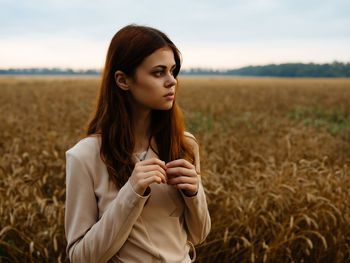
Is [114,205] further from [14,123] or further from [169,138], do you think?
[14,123]

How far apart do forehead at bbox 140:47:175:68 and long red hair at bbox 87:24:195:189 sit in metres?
0.02

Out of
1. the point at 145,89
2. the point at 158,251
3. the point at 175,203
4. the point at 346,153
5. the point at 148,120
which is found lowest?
the point at 346,153

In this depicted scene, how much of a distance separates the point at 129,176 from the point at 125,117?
243 millimetres

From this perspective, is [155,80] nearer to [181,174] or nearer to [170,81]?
[170,81]

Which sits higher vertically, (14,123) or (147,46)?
(147,46)

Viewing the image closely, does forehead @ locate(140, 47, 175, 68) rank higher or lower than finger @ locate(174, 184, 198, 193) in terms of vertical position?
higher

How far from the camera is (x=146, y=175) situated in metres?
1.26

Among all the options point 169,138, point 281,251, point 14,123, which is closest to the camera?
point 169,138

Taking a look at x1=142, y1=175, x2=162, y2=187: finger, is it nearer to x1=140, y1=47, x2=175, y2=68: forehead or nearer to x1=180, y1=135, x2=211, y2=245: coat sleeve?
x1=180, y1=135, x2=211, y2=245: coat sleeve

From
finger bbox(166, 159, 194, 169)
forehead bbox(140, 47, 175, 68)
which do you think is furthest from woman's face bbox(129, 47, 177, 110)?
finger bbox(166, 159, 194, 169)

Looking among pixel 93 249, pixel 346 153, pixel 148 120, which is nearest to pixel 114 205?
pixel 93 249

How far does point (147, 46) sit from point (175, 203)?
0.64 meters

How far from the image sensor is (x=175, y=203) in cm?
150

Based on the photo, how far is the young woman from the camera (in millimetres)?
1346
